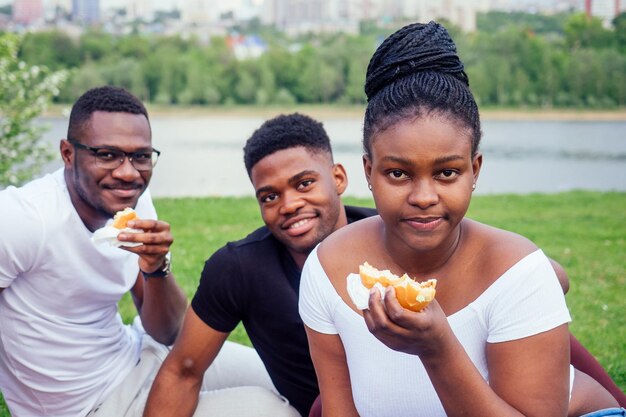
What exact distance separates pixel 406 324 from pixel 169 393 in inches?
68.0

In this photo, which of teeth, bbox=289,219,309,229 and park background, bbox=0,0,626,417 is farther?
park background, bbox=0,0,626,417

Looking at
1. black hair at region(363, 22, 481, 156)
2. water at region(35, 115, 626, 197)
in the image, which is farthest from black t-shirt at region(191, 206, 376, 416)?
water at region(35, 115, 626, 197)

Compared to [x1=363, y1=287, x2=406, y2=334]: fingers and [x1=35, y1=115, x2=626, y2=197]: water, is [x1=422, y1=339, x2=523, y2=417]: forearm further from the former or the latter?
[x1=35, y1=115, x2=626, y2=197]: water

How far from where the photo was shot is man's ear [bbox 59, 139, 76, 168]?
3744mm

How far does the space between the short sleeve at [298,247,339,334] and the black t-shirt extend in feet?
2.01

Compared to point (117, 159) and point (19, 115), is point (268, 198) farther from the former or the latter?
point (19, 115)

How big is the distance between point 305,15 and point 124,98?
60.3 metres

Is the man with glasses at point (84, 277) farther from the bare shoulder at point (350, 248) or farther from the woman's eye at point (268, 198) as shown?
the bare shoulder at point (350, 248)

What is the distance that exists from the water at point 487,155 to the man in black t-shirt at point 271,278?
7697 millimetres

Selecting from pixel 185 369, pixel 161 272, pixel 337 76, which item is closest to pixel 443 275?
pixel 185 369

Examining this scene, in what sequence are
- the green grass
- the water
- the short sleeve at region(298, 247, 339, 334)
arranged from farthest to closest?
the water, the green grass, the short sleeve at region(298, 247, 339, 334)

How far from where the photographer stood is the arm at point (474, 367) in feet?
6.71

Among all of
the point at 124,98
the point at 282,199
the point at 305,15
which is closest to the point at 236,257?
the point at 282,199

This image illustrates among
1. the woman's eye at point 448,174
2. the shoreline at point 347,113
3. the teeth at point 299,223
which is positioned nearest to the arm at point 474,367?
the woman's eye at point 448,174
